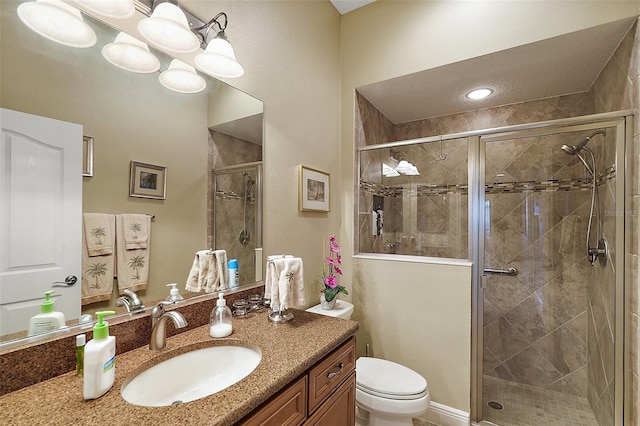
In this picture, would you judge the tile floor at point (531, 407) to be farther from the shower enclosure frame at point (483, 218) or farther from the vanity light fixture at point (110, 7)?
the vanity light fixture at point (110, 7)

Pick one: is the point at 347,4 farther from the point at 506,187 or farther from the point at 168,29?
the point at 506,187

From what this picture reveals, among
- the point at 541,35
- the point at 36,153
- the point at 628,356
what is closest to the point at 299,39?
the point at 541,35

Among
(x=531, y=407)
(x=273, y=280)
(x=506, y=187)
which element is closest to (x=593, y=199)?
(x=506, y=187)

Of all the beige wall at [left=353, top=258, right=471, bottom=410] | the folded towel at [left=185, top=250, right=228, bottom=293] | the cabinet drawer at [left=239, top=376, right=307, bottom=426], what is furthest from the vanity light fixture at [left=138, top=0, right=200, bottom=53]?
the beige wall at [left=353, top=258, right=471, bottom=410]

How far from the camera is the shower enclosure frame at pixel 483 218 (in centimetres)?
153

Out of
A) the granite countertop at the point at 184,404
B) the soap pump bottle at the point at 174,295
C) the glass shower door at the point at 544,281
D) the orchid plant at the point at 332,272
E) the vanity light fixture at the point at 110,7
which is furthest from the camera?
the orchid plant at the point at 332,272

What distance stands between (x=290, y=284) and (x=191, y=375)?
53cm

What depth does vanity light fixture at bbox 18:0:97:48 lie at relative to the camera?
82 cm

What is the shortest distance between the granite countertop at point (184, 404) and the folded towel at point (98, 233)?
37 cm

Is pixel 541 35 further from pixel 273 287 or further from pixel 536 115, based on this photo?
pixel 273 287

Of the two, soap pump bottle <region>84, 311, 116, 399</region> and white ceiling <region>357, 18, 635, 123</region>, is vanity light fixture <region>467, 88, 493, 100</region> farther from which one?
soap pump bottle <region>84, 311, 116, 399</region>

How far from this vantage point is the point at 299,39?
75.2 inches

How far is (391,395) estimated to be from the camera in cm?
150

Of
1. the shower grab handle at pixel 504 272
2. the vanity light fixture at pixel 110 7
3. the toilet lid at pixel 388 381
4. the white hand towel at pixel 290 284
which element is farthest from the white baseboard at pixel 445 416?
the vanity light fixture at pixel 110 7
